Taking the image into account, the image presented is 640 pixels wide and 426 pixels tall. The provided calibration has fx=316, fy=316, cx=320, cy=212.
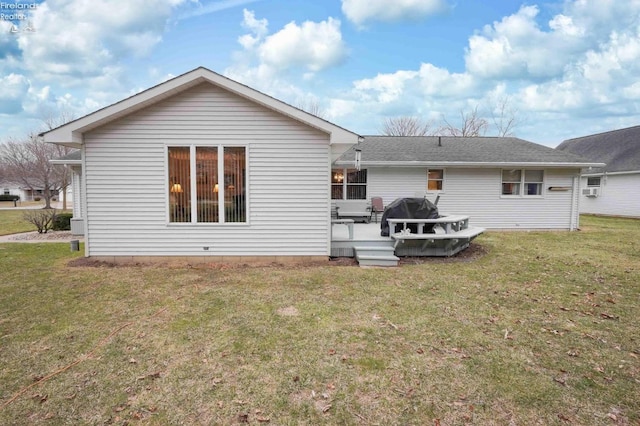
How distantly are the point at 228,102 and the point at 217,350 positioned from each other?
532cm

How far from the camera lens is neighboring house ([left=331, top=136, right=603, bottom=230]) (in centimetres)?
1242

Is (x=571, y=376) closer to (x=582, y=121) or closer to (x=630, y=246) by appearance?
(x=630, y=246)

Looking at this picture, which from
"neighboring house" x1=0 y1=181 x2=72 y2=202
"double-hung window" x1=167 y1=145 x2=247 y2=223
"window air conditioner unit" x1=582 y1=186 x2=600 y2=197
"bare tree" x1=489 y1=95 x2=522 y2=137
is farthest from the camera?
"neighboring house" x1=0 y1=181 x2=72 y2=202

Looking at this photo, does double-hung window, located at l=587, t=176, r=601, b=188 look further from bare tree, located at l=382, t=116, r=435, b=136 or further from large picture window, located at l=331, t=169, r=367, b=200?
large picture window, located at l=331, t=169, r=367, b=200

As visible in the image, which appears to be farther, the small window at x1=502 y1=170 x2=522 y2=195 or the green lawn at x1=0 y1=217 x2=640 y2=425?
the small window at x1=502 y1=170 x2=522 y2=195

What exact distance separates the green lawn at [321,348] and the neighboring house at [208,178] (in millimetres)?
1006

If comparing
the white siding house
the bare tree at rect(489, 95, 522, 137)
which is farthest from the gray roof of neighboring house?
Result: the bare tree at rect(489, 95, 522, 137)

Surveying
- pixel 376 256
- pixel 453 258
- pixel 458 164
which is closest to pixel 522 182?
pixel 458 164

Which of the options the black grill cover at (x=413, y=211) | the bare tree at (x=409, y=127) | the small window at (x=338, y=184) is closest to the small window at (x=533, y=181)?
the black grill cover at (x=413, y=211)

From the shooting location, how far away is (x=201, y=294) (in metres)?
5.26

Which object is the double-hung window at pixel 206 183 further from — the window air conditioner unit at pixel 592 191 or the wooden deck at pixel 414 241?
the window air conditioner unit at pixel 592 191

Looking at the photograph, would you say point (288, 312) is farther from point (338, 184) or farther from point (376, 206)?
point (338, 184)

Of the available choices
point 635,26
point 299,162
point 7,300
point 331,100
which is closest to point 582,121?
point 635,26

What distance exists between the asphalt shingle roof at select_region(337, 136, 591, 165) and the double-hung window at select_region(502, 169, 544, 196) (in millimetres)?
558
